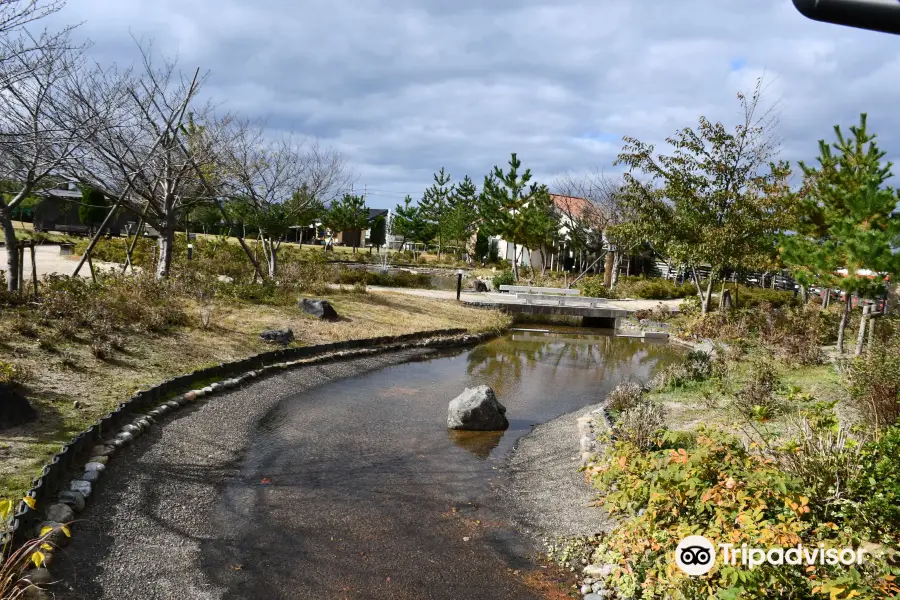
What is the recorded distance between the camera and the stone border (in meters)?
4.94

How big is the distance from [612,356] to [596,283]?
1351cm

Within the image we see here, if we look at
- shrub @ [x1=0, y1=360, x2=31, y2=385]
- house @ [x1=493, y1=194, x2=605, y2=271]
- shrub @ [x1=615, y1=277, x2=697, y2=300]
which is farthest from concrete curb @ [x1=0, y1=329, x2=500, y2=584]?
house @ [x1=493, y1=194, x2=605, y2=271]

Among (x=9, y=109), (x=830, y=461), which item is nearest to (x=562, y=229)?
(x=9, y=109)

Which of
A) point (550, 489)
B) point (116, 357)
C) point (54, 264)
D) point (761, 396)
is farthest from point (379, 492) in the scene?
point (54, 264)

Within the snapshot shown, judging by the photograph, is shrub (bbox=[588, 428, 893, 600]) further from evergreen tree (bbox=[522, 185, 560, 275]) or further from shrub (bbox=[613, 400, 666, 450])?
evergreen tree (bbox=[522, 185, 560, 275])

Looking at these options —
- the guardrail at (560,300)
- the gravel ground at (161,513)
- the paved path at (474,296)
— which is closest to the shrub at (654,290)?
the paved path at (474,296)

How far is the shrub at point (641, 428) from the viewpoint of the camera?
6.82m

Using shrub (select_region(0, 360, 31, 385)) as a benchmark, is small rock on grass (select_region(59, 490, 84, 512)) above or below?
below

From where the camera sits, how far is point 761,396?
8547mm

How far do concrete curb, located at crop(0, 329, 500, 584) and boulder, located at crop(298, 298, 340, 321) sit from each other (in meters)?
2.38

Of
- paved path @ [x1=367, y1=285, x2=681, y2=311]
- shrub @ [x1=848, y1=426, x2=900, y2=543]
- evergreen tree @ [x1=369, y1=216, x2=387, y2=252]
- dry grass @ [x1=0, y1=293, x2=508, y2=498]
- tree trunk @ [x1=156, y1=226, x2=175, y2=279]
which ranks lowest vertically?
dry grass @ [x1=0, y1=293, x2=508, y2=498]

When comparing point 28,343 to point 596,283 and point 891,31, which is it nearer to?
point 891,31

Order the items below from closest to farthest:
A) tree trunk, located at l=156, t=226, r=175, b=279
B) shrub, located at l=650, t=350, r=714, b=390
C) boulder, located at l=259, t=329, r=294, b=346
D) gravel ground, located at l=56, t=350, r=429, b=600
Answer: gravel ground, located at l=56, t=350, r=429, b=600 → shrub, located at l=650, t=350, r=714, b=390 → boulder, located at l=259, t=329, r=294, b=346 → tree trunk, located at l=156, t=226, r=175, b=279

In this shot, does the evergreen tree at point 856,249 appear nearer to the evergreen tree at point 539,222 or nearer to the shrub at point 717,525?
the shrub at point 717,525
